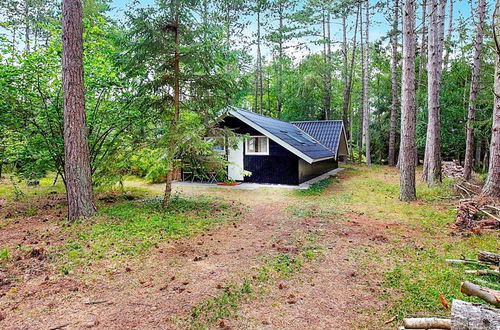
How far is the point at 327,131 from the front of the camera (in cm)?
1633

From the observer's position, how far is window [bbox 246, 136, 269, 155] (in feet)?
40.4

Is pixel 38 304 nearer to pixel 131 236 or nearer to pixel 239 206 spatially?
pixel 131 236

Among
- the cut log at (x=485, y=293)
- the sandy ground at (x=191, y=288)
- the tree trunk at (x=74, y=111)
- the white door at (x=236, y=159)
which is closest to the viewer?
the cut log at (x=485, y=293)

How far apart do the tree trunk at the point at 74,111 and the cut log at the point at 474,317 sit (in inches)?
245

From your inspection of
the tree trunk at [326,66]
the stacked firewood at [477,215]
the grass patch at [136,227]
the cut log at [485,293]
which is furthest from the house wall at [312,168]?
the cut log at [485,293]

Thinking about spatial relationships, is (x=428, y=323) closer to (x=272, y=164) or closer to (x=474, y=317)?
(x=474, y=317)

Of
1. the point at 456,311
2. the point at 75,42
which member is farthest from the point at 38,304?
the point at 75,42

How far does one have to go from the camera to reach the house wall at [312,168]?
482 inches

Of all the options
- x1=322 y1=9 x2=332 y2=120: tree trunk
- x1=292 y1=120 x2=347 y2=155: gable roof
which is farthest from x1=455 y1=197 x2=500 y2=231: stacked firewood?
x1=322 y1=9 x2=332 y2=120: tree trunk

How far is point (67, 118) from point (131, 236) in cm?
276

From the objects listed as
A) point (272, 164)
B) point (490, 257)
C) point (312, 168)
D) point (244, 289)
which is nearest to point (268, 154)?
point (272, 164)

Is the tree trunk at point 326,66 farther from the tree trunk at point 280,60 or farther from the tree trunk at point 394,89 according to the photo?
the tree trunk at point 394,89

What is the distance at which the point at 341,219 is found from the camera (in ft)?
21.5

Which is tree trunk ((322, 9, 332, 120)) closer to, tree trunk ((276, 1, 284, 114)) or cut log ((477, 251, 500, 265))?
tree trunk ((276, 1, 284, 114))
